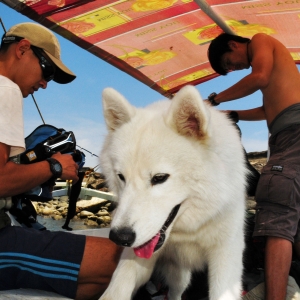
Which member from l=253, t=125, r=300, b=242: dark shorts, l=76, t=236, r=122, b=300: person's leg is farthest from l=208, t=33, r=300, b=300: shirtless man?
l=76, t=236, r=122, b=300: person's leg

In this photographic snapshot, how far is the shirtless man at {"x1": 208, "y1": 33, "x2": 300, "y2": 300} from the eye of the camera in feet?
8.18

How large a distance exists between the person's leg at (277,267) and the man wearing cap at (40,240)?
0.99 metres

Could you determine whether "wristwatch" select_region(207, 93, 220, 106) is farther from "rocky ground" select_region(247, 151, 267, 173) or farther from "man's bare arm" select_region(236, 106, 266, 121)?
"rocky ground" select_region(247, 151, 267, 173)

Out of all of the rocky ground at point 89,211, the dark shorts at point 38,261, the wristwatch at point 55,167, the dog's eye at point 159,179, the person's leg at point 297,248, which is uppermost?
the dog's eye at point 159,179

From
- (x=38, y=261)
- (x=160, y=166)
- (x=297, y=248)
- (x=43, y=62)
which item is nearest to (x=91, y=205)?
(x=297, y=248)

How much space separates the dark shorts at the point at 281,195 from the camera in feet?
8.38

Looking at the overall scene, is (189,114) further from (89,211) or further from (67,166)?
(89,211)

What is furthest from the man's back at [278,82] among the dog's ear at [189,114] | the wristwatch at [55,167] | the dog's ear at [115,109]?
the wristwatch at [55,167]

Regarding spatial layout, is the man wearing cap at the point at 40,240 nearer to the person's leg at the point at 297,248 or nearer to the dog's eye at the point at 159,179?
the dog's eye at the point at 159,179

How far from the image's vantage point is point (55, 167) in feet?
7.16

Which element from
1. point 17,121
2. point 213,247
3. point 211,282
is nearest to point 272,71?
point 213,247

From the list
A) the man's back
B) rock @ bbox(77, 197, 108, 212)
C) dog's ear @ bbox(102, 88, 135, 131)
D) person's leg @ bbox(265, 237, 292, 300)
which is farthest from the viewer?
rock @ bbox(77, 197, 108, 212)

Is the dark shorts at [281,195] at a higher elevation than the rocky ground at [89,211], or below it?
higher

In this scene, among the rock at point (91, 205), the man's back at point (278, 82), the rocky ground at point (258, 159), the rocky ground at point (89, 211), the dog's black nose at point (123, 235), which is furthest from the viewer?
the rock at point (91, 205)
